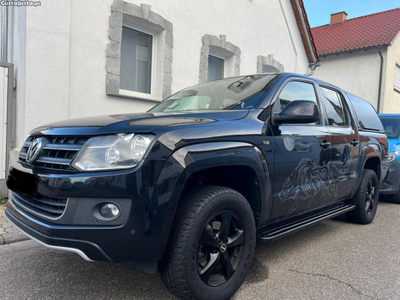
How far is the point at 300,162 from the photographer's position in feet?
9.55

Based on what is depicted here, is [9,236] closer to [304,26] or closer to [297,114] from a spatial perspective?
[297,114]

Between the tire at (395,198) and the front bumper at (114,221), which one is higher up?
the front bumper at (114,221)

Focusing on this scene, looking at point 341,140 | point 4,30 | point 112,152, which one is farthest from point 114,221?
point 4,30

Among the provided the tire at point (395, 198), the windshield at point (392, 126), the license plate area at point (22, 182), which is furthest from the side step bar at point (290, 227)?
the windshield at point (392, 126)

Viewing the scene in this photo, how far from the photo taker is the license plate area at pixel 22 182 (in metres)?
2.10

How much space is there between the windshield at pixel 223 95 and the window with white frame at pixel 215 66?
4.62m

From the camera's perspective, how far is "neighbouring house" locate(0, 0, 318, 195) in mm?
4789

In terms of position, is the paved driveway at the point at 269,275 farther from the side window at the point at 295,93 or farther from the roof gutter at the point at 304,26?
the roof gutter at the point at 304,26

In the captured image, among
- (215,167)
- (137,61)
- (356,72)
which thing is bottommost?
(215,167)

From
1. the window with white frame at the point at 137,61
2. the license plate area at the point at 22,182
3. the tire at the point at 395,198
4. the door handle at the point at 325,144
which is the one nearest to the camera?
the license plate area at the point at 22,182

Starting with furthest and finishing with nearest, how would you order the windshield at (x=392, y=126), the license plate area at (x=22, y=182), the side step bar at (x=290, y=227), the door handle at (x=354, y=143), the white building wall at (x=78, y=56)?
1. the windshield at (x=392, y=126)
2. the white building wall at (x=78, y=56)
3. the door handle at (x=354, y=143)
4. the side step bar at (x=290, y=227)
5. the license plate area at (x=22, y=182)

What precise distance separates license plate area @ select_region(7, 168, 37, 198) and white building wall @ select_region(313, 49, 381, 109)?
16787 mm

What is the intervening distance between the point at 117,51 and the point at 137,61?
80cm

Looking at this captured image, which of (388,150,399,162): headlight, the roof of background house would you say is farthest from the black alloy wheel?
the roof of background house
